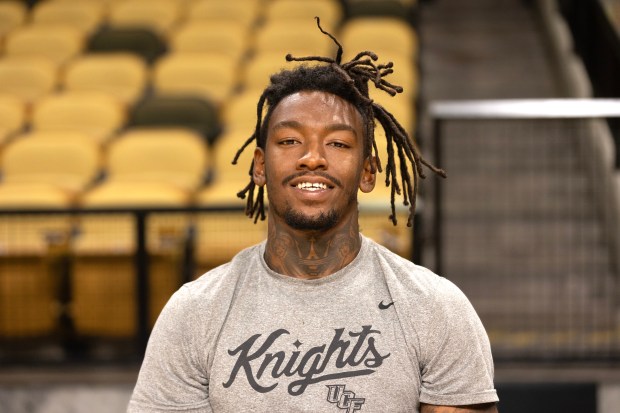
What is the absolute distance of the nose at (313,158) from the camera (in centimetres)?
210

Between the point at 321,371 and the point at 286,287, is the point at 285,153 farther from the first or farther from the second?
the point at 321,371

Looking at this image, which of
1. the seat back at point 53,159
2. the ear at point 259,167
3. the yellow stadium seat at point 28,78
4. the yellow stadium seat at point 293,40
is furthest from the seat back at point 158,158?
the ear at point 259,167

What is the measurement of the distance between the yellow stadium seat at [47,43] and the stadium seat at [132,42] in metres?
0.15

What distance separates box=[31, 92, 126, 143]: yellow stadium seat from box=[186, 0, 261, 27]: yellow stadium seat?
75.3 inches

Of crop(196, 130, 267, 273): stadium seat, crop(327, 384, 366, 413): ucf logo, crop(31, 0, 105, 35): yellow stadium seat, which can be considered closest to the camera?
crop(327, 384, 366, 413): ucf logo

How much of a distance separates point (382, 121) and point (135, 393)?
0.70 m

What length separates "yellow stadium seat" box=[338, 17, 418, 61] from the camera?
7988 millimetres

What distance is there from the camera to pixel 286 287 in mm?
2154

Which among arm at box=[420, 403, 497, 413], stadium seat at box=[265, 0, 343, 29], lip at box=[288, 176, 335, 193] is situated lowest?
arm at box=[420, 403, 497, 413]

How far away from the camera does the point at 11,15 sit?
9.63 m

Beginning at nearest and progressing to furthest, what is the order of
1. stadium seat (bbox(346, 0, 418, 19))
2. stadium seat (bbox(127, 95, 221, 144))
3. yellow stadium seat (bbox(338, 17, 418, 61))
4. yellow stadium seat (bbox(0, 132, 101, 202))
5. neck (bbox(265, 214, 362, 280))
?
neck (bbox(265, 214, 362, 280)) < yellow stadium seat (bbox(0, 132, 101, 202)) < stadium seat (bbox(127, 95, 221, 144)) < yellow stadium seat (bbox(338, 17, 418, 61)) < stadium seat (bbox(346, 0, 418, 19))

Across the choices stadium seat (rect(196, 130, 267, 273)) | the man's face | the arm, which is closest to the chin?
the man's face

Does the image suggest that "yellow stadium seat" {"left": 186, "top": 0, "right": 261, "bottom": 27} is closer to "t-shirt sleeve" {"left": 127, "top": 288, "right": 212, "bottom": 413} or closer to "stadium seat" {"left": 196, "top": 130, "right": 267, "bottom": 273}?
"stadium seat" {"left": 196, "top": 130, "right": 267, "bottom": 273}

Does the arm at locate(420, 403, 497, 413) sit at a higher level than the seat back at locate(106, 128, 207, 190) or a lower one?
lower
